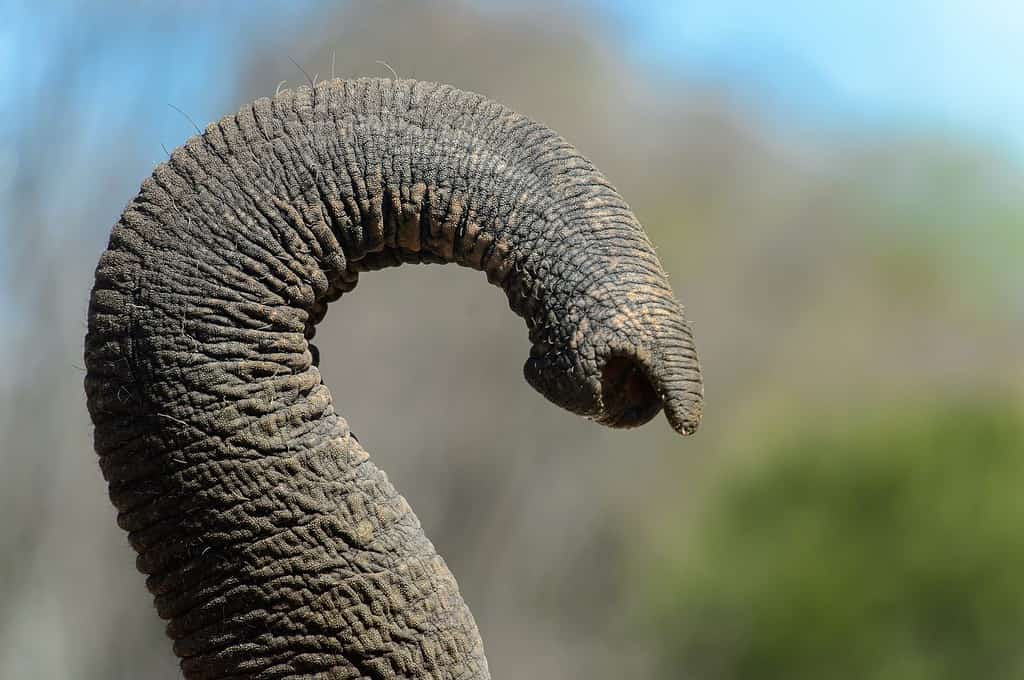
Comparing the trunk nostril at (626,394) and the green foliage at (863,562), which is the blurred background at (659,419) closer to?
the green foliage at (863,562)

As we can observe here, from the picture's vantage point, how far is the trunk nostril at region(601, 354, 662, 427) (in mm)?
1020

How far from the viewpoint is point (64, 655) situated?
2.50 metres

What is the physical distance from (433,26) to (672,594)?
1286 mm

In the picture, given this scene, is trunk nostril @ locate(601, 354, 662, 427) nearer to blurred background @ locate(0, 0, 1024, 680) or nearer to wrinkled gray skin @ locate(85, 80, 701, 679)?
wrinkled gray skin @ locate(85, 80, 701, 679)

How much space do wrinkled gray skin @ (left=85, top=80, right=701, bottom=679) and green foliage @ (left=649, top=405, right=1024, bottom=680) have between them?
127 cm

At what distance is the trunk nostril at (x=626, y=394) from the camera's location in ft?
3.34

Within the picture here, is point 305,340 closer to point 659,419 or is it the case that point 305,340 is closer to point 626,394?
point 626,394

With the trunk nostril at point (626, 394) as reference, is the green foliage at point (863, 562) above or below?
above

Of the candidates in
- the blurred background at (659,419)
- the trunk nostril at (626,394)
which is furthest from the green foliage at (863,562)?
the trunk nostril at (626,394)

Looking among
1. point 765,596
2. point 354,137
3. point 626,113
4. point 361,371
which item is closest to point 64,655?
point 361,371

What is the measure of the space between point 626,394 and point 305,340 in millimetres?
293

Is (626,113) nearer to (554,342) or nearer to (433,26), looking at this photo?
(433,26)

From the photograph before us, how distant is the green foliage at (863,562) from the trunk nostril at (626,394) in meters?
1.26

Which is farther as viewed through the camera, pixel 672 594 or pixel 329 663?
pixel 672 594
